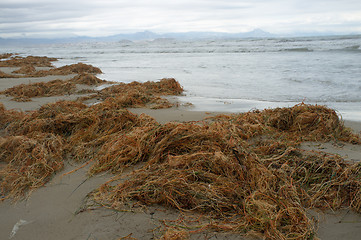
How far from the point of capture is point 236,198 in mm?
2119

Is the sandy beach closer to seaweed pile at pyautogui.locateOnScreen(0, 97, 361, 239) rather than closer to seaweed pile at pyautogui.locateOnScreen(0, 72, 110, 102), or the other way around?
seaweed pile at pyautogui.locateOnScreen(0, 97, 361, 239)

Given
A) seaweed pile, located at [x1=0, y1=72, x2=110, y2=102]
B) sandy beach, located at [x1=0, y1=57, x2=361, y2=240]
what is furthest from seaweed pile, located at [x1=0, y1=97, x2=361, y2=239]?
seaweed pile, located at [x1=0, y1=72, x2=110, y2=102]

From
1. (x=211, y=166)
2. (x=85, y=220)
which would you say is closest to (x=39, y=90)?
(x=85, y=220)

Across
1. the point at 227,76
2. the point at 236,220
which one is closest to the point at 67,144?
the point at 236,220

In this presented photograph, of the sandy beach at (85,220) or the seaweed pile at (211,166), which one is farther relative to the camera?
the seaweed pile at (211,166)

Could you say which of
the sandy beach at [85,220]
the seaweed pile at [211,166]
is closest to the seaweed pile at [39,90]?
the seaweed pile at [211,166]

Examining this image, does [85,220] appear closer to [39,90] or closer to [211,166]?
[211,166]

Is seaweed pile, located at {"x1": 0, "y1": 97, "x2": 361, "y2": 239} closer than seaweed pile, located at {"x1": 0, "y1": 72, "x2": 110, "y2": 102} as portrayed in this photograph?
Yes

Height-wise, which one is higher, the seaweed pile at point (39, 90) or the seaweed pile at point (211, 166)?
the seaweed pile at point (39, 90)

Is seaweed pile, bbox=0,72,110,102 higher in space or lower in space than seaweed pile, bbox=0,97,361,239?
higher

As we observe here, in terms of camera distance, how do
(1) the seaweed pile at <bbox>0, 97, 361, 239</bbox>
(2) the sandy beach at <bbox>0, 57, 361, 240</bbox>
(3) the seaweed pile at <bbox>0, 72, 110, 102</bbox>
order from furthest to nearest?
1. (3) the seaweed pile at <bbox>0, 72, 110, 102</bbox>
2. (1) the seaweed pile at <bbox>0, 97, 361, 239</bbox>
3. (2) the sandy beach at <bbox>0, 57, 361, 240</bbox>

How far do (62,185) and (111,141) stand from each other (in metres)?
0.83

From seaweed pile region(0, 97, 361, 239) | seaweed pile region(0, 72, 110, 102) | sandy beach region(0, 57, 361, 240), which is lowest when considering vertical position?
sandy beach region(0, 57, 361, 240)

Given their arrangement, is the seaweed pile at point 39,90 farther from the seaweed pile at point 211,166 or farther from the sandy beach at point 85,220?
Answer: the sandy beach at point 85,220
